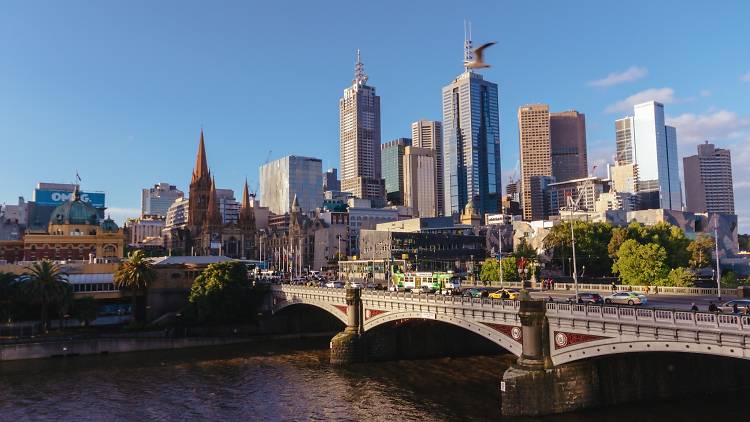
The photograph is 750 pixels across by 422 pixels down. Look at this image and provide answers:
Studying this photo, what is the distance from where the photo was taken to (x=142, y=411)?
5397 centimetres

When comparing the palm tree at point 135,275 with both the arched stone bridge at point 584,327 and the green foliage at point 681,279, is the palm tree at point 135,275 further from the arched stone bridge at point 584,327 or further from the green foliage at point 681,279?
the green foliage at point 681,279

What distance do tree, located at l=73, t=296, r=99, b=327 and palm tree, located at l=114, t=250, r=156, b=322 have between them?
644 cm

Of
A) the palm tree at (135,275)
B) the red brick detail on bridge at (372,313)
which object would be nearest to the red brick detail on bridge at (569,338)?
the red brick detail on bridge at (372,313)

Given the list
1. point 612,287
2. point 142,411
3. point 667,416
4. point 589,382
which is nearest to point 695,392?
point 667,416

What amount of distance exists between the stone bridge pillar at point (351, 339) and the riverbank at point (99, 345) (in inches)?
1010

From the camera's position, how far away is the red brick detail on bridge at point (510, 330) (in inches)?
1920

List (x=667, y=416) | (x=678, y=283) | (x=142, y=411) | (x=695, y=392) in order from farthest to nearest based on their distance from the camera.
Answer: (x=678, y=283), (x=142, y=411), (x=695, y=392), (x=667, y=416)

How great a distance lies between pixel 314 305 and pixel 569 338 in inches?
1952

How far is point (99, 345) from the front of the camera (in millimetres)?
82688

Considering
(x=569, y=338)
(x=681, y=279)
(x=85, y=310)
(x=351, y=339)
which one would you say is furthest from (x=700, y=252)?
(x=85, y=310)

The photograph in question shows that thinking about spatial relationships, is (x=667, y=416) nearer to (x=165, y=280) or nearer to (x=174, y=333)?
(x=174, y=333)

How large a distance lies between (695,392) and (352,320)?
125 ft

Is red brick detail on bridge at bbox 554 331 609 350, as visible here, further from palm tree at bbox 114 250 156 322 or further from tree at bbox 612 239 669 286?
palm tree at bbox 114 250 156 322

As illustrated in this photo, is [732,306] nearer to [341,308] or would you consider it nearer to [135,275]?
[341,308]
